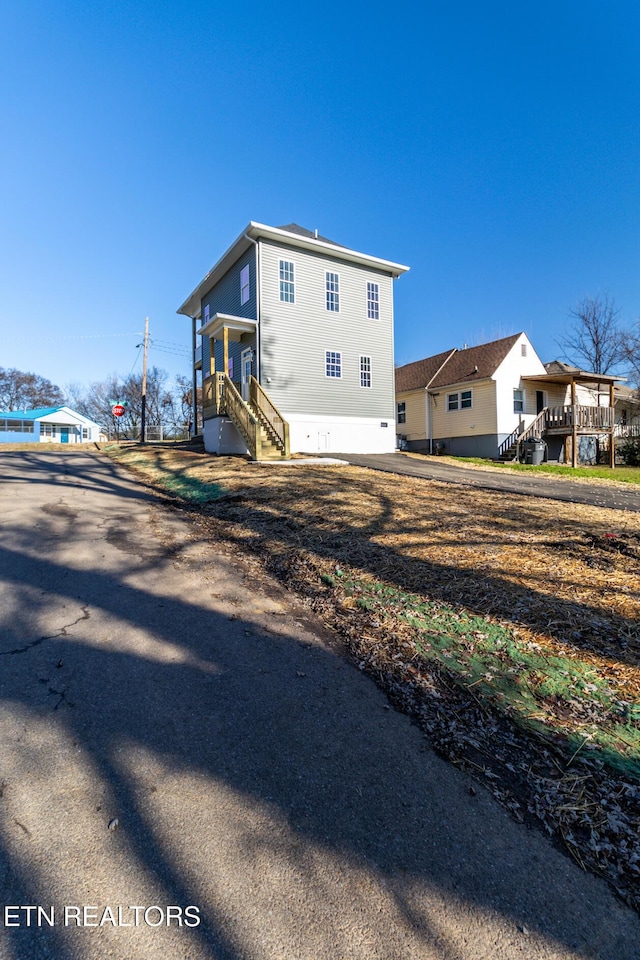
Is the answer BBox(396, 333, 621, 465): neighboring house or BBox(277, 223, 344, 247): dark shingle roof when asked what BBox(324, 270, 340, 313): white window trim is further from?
BBox(396, 333, 621, 465): neighboring house

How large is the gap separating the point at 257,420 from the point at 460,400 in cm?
1388

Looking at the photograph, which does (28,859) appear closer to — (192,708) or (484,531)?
(192,708)

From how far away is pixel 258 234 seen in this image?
15867 mm

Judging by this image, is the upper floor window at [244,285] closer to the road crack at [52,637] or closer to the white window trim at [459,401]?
the white window trim at [459,401]

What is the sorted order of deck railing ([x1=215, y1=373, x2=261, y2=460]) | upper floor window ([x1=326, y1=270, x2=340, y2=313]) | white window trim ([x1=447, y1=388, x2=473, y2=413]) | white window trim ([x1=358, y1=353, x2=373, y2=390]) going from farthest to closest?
white window trim ([x1=447, y1=388, x2=473, y2=413])
white window trim ([x1=358, y1=353, x2=373, y2=390])
upper floor window ([x1=326, y1=270, x2=340, y2=313])
deck railing ([x1=215, y1=373, x2=261, y2=460])

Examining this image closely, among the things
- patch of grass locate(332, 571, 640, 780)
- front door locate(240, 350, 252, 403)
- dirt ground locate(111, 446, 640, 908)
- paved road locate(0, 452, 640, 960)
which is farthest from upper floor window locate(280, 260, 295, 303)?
paved road locate(0, 452, 640, 960)

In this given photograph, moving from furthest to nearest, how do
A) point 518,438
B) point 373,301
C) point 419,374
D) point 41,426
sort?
point 41,426 → point 419,374 → point 518,438 → point 373,301

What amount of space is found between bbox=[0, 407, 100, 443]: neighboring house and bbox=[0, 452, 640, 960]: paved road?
143 ft

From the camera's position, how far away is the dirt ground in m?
1.82

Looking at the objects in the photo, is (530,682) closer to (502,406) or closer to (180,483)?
(180,483)

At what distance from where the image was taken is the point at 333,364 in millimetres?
18156

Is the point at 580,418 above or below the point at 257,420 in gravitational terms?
above

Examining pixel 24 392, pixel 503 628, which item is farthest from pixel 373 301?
pixel 24 392

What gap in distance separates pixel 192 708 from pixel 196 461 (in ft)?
35.4
